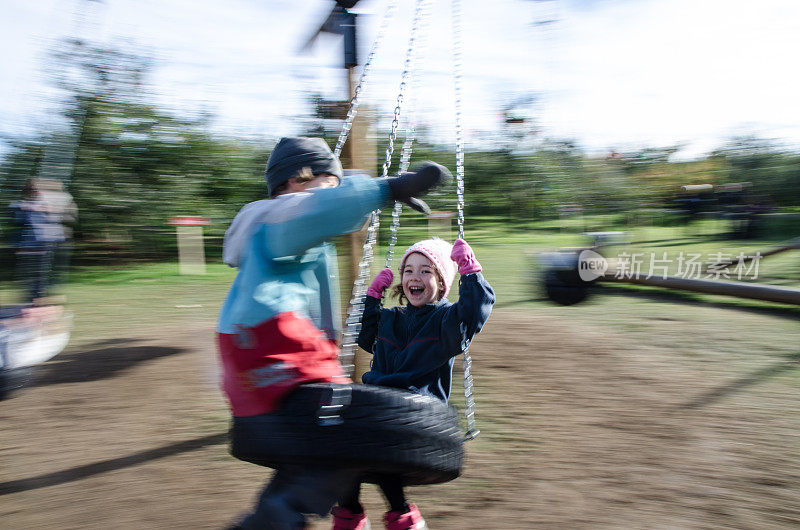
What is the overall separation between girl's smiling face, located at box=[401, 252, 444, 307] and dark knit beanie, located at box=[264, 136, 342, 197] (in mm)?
591

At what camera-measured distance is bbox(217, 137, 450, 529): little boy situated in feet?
5.40

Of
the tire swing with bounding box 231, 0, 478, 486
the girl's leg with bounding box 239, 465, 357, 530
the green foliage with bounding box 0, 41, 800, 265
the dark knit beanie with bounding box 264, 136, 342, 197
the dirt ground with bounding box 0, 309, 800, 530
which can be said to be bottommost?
the dirt ground with bounding box 0, 309, 800, 530

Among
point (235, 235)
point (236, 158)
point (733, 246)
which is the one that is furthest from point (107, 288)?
point (733, 246)

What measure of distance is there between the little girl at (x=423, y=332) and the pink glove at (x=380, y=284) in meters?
0.12

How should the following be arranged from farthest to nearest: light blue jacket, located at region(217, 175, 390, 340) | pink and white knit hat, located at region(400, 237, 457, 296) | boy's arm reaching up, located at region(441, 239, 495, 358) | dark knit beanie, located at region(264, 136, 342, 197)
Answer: pink and white knit hat, located at region(400, 237, 457, 296), boy's arm reaching up, located at region(441, 239, 495, 358), dark knit beanie, located at region(264, 136, 342, 197), light blue jacket, located at region(217, 175, 390, 340)

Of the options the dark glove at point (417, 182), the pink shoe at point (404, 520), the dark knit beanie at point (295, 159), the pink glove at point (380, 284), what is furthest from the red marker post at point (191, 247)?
the dark glove at point (417, 182)

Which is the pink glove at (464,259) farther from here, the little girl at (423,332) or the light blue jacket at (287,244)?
the light blue jacket at (287,244)

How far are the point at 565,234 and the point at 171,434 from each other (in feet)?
47.9

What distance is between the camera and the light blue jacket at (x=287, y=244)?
1.63 m

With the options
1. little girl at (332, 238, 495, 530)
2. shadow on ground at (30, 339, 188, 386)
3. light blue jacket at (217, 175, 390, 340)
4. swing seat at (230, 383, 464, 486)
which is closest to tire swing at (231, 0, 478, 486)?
swing seat at (230, 383, 464, 486)

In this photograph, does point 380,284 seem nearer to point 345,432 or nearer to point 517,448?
point 345,432

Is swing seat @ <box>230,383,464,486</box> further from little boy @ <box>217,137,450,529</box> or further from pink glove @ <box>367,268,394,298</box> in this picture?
pink glove @ <box>367,268,394,298</box>

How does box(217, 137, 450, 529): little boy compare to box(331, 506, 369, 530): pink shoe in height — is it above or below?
above

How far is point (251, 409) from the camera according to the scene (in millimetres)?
1705
